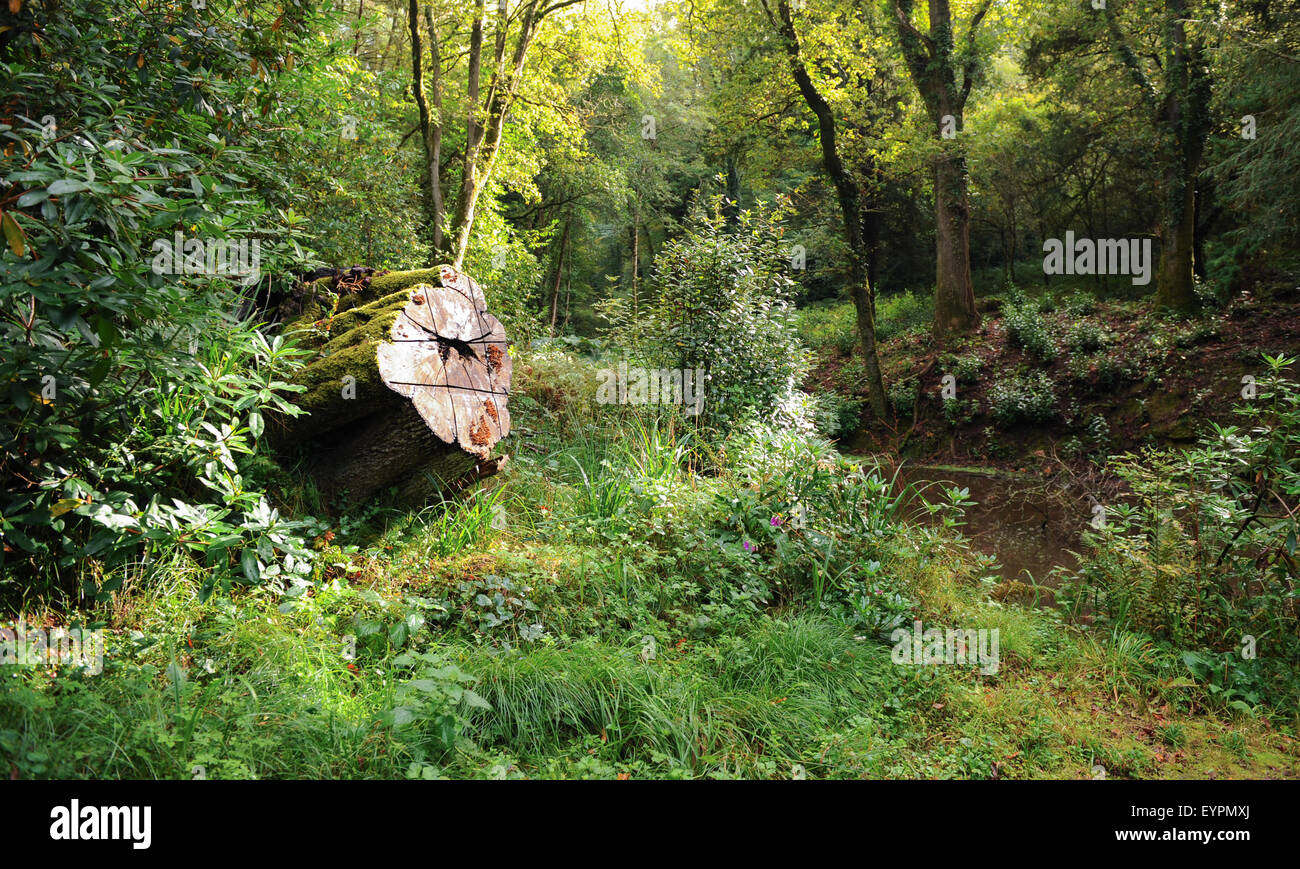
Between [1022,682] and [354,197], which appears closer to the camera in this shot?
[1022,682]

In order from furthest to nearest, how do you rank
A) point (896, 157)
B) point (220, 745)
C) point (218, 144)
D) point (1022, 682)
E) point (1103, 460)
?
point (896, 157), point (1103, 460), point (1022, 682), point (218, 144), point (220, 745)

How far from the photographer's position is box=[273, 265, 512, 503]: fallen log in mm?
4312

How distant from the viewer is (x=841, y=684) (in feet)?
11.5

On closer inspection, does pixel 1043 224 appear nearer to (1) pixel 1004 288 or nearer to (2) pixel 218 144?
(1) pixel 1004 288

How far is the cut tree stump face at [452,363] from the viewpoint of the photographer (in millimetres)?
4398

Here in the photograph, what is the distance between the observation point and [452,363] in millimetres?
4805

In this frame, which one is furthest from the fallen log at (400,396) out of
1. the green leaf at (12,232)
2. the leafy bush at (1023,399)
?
the leafy bush at (1023,399)

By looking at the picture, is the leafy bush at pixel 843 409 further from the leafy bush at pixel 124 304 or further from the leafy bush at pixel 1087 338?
the leafy bush at pixel 124 304

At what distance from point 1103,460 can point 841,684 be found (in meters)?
8.20

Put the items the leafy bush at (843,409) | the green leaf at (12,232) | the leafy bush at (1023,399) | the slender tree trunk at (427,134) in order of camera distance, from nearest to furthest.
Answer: the green leaf at (12,232)
the slender tree trunk at (427,134)
the leafy bush at (1023,399)
the leafy bush at (843,409)

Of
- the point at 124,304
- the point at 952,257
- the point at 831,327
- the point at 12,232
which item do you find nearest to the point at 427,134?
the point at 124,304

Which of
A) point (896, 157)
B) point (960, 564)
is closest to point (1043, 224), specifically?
point (896, 157)

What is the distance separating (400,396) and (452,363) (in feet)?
2.04

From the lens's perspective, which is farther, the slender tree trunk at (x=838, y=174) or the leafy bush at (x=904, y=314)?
the leafy bush at (x=904, y=314)
